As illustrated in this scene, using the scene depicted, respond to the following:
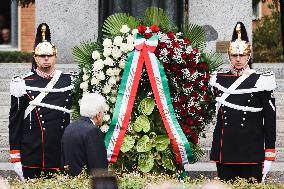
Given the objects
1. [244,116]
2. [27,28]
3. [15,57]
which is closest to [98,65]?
[244,116]

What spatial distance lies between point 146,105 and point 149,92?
15 centimetres

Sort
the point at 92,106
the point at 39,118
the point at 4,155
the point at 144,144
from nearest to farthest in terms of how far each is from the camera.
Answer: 1. the point at 92,106
2. the point at 39,118
3. the point at 144,144
4. the point at 4,155

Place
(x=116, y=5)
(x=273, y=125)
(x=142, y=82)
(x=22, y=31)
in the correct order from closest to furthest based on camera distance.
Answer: (x=273, y=125) → (x=142, y=82) → (x=116, y=5) → (x=22, y=31)

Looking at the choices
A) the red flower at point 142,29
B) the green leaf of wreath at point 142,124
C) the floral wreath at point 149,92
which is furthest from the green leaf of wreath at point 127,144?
the red flower at point 142,29

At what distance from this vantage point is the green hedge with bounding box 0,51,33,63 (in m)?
21.5

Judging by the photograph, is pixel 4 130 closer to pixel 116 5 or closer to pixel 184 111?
pixel 116 5

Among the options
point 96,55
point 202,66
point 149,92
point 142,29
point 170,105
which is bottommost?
point 170,105

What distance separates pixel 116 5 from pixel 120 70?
9.75 feet

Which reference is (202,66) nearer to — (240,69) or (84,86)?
(240,69)

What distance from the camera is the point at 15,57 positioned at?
2172cm

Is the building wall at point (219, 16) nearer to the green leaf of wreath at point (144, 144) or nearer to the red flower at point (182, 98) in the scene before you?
the red flower at point (182, 98)

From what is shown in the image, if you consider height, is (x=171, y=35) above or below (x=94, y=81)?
above

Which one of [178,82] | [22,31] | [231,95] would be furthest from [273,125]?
[22,31]

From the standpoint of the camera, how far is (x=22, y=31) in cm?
2456
